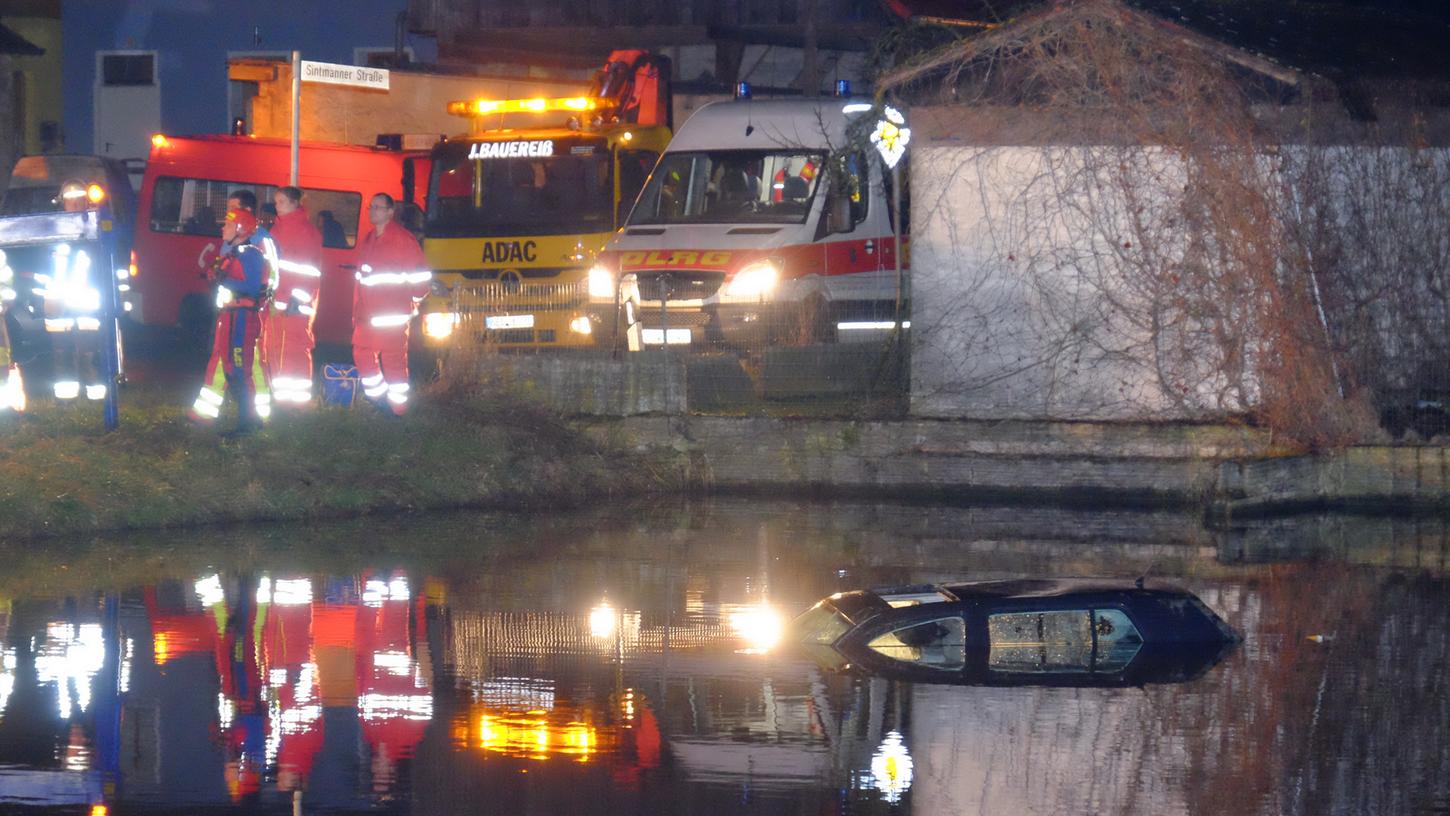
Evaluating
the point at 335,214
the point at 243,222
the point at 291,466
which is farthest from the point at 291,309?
the point at 335,214

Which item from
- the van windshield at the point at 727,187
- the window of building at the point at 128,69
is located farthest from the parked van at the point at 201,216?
the window of building at the point at 128,69

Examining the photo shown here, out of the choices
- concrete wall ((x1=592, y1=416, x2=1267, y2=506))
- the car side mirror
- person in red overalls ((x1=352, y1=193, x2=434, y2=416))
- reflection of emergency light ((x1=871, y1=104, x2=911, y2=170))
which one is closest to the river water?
person in red overalls ((x1=352, y1=193, x2=434, y2=416))

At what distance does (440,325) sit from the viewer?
1642cm

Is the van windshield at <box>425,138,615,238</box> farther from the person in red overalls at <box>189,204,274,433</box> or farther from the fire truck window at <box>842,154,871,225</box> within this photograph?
the person in red overalls at <box>189,204,274,433</box>

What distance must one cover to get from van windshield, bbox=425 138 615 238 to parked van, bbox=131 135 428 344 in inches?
104

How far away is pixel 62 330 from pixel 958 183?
7.92m

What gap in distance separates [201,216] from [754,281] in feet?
27.5

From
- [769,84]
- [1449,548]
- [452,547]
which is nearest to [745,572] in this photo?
[452,547]

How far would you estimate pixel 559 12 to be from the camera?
29984mm

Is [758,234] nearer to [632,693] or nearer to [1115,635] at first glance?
[1115,635]

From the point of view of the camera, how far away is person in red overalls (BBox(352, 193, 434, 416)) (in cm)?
1462

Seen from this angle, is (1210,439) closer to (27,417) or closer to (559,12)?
(27,417)

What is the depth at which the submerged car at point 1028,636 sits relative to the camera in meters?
8.83

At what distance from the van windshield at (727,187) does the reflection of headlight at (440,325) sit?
2826mm
